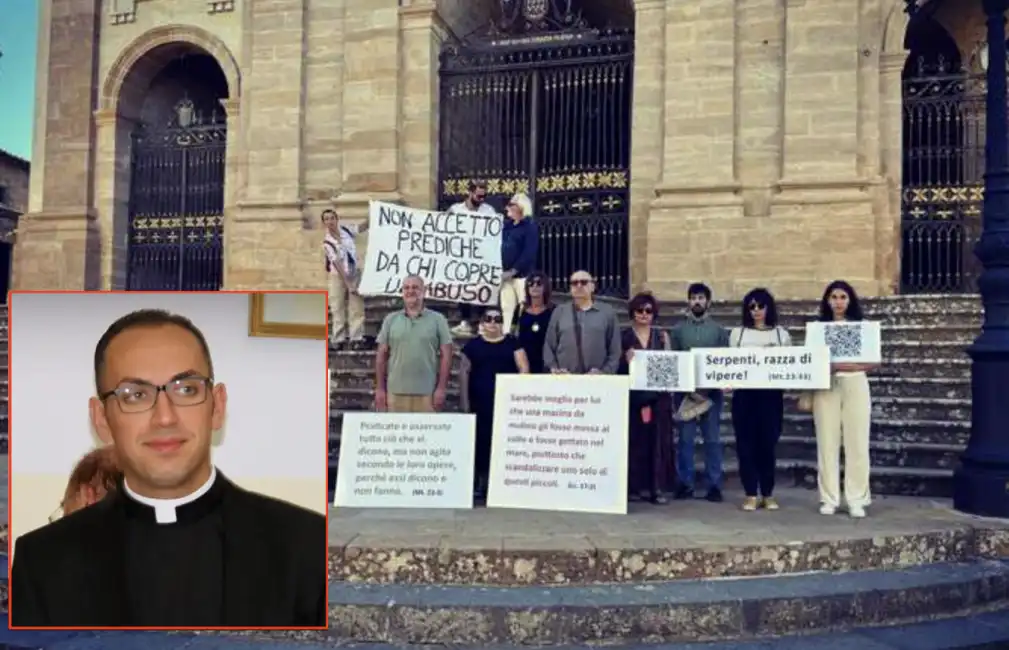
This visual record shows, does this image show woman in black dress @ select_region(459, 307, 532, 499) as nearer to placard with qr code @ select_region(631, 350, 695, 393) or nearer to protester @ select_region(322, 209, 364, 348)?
placard with qr code @ select_region(631, 350, 695, 393)

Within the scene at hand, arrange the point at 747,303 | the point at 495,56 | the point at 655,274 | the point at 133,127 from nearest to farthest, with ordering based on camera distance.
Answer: the point at 747,303 → the point at 655,274 → the point at 495,56 → the point at 133,127

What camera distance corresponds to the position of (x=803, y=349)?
6691 millimetres

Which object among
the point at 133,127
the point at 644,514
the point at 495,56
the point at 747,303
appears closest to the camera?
the point at 644,514

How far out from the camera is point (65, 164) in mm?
16531

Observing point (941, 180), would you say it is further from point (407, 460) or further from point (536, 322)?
point (407, 460)

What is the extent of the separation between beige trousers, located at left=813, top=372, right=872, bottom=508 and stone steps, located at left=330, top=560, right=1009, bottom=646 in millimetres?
1312

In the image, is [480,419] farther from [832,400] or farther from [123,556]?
[123,556]

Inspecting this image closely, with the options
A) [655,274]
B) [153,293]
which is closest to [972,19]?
[655,274]

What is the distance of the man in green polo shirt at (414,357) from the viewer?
7.20 meters

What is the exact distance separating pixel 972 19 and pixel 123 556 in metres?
16.9

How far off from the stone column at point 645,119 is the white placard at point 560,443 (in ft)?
22.3

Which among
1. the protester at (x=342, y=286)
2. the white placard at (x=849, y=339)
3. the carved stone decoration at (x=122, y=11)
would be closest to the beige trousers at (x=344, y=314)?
the protester at (x=342, y=286)

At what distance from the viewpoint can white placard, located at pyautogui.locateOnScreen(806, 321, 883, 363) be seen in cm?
666

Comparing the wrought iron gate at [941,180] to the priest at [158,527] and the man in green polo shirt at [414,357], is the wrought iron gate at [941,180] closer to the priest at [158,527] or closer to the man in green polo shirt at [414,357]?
the man in green polo shirt at [414,357]
